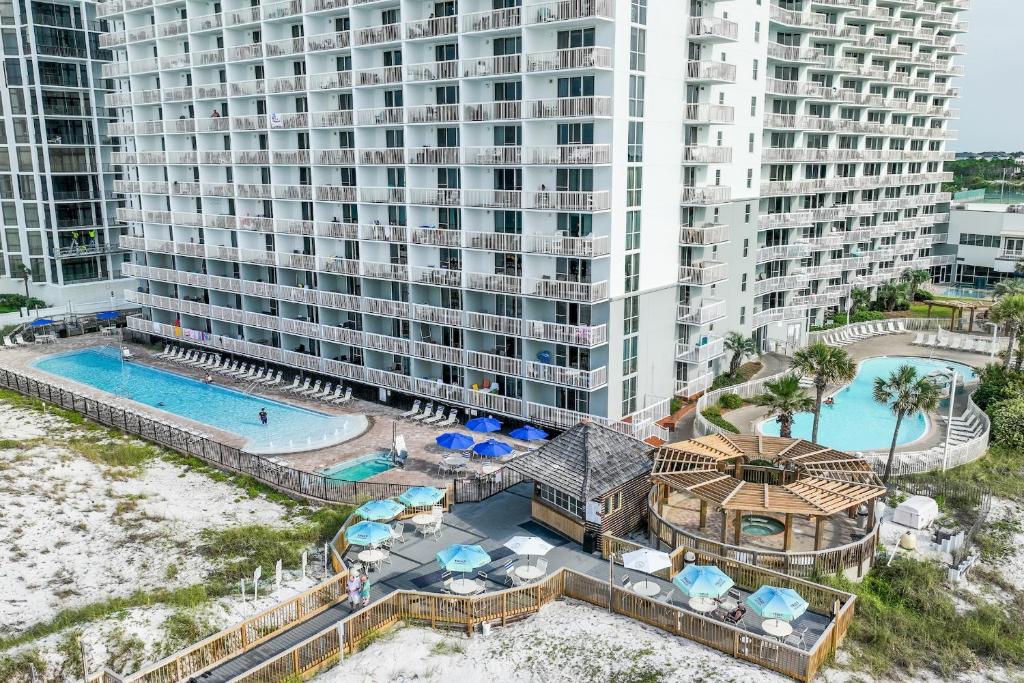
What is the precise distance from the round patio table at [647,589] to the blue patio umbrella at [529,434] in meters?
14.8

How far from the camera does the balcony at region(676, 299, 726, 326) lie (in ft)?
160

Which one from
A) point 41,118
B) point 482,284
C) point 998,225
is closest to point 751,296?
point 482,284

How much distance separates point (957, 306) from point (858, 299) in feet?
29.4

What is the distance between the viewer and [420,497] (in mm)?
33281

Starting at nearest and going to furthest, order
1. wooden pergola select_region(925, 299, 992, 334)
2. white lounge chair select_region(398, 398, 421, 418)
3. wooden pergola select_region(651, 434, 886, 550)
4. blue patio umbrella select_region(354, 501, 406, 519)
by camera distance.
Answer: wooden pergola select_region(651, 434, 886, 550), blue patio umbrella select_region(354, 501, 406, 519), white lounge chair select_region(398, 398, 421, 418), wooden pergola select_region(925, 299, 992, 334)

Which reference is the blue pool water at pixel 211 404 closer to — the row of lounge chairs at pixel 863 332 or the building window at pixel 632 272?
the building window at pixel 632 272

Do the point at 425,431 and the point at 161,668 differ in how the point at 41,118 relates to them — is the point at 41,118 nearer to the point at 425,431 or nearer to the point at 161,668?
the point at 425,431

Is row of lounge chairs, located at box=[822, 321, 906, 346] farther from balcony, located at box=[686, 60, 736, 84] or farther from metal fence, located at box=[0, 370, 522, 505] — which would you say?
metal fence, located at box=[0, 370, 522, 505]

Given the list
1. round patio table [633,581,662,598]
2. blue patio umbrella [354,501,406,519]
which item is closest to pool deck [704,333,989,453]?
round patio table [633,581,662,598]

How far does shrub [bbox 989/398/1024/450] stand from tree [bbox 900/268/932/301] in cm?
3397

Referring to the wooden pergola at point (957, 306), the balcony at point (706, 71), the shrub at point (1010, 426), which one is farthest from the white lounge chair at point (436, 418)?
the wooden pergola at point (957, 306)

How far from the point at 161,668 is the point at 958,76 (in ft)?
290

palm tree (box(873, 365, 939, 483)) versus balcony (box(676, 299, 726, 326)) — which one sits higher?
balcony (box(676, 299, 726, 326))

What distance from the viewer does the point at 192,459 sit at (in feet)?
141
